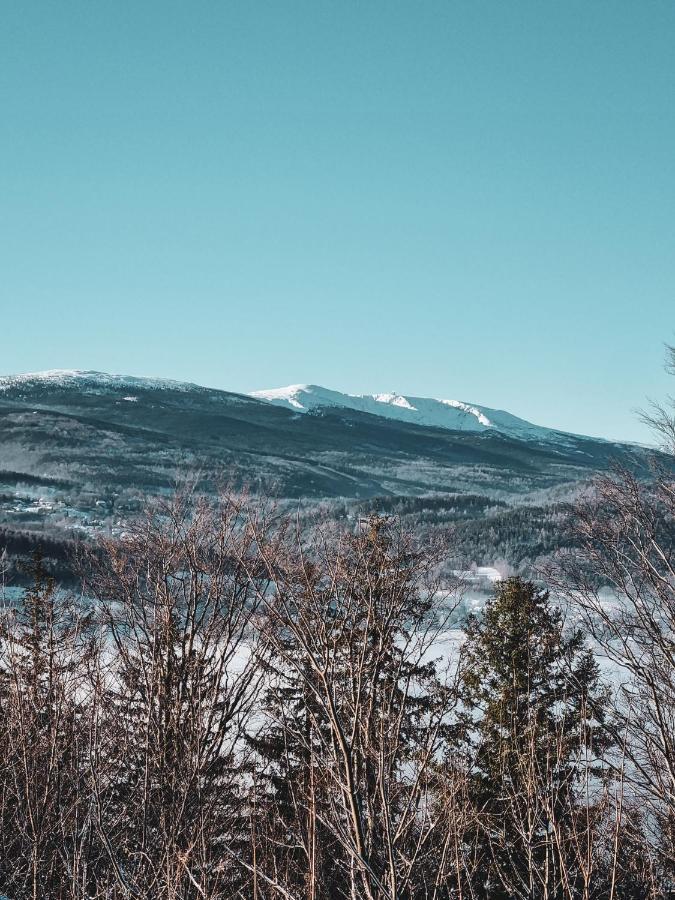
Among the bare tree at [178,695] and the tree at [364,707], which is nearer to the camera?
the tree at [364,707]

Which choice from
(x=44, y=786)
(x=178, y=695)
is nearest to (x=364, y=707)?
(x=44, y=786)

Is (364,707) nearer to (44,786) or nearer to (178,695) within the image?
(44,786)

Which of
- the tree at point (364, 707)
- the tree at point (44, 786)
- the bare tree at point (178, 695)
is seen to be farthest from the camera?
the bare tree at point (178, 695)

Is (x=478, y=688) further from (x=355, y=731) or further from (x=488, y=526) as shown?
(x=488, y=526)

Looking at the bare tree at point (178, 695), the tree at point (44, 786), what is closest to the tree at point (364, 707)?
the bare tree at point (178, 695)

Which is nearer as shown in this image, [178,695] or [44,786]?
[44,786]

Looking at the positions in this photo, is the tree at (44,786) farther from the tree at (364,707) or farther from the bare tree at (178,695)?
the tree at (364,707)

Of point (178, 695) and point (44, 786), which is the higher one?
point (178, 695)

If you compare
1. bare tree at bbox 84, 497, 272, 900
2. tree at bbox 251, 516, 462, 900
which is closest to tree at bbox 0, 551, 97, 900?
bare tree at bbox 84, 497, 272, 900

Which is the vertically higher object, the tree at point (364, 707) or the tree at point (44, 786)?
the tree at point (364, 707)

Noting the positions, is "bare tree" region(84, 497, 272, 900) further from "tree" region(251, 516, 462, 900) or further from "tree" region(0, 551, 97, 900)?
"tree" region(251, 516, 462, 900)

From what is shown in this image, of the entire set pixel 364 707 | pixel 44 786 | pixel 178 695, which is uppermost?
pixel 364 707

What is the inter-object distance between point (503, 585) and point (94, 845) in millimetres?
10253

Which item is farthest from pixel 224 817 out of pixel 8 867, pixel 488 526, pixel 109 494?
pixel 109 494
